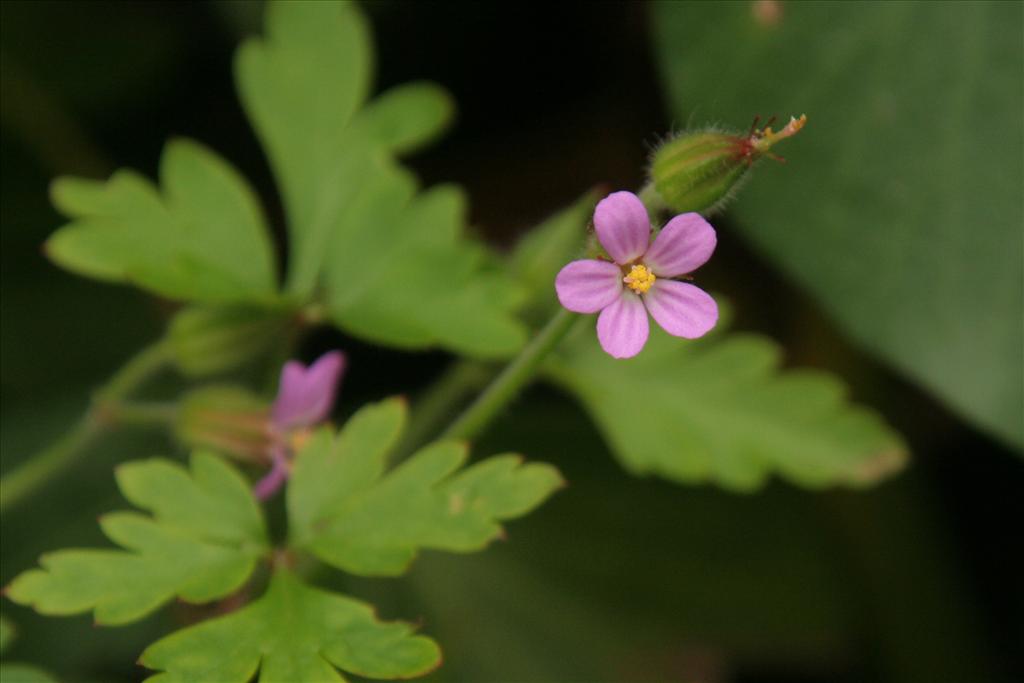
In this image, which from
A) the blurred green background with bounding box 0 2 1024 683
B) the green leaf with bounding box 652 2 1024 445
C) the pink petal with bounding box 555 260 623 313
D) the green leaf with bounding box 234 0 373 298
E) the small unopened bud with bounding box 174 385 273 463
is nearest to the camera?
the pink petal with bounding box 555 260 623 313

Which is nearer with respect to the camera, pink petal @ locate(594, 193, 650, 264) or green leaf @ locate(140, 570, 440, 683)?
pink petal @ locate(594, 193, 650, 264)

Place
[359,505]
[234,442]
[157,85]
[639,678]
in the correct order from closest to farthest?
[359,505] < [234,442] < [639,678] < [157,85]

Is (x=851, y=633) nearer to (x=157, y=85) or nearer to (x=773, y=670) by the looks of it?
(x=773, y=670)

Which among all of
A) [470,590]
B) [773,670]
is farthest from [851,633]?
[470,590]

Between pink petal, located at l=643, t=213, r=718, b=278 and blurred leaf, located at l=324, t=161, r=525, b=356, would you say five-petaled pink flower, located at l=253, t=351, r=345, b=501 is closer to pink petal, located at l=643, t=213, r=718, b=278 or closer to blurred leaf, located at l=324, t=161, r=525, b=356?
blurred leaf, located at l=324, t=161, r=525, b=356

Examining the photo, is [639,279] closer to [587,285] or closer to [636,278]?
[636,278]

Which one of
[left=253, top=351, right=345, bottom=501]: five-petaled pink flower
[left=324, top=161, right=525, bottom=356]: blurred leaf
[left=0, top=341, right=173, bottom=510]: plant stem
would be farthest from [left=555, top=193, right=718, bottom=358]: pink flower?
[left=0, top=341, right=173, bottom=510]: plant stem

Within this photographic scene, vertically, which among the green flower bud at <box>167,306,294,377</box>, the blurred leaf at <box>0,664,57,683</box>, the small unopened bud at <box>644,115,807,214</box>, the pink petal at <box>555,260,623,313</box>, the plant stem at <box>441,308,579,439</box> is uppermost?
the green flower bud at <box>167,306,294,377</box>
